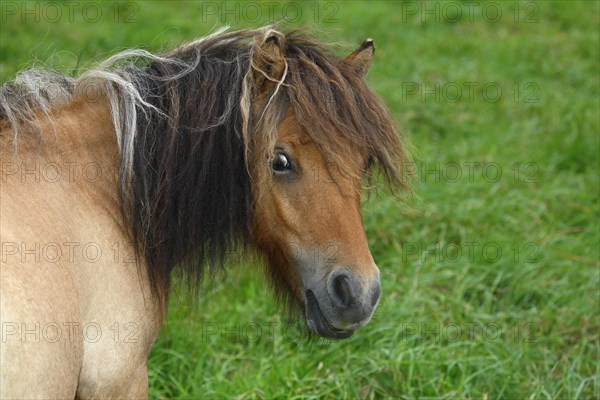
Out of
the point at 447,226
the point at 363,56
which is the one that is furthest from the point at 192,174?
the point at 447,226

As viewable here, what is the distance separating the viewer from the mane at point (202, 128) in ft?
9.82

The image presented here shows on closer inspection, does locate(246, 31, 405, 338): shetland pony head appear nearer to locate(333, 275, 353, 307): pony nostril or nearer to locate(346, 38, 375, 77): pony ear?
locate(333, 275, 353, 307): pony nostril

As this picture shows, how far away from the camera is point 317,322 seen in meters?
3.00

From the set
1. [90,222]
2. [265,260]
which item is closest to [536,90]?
[265,260]

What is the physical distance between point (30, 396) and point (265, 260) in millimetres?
1257

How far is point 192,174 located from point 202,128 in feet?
0.61

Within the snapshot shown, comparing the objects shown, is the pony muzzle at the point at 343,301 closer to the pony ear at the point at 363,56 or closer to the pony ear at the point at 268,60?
the pony ear at the point at 268,60

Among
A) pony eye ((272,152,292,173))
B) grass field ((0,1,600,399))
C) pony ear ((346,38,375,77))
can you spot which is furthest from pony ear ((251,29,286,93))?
grass field ((0,1,600,399))

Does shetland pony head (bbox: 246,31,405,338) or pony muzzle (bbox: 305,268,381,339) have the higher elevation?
shetland pony head (bbox: 246,31,405,338)

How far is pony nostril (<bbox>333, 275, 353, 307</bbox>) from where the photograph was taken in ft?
9.29

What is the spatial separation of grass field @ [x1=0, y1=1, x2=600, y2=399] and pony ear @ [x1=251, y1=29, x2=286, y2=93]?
72 centimetres

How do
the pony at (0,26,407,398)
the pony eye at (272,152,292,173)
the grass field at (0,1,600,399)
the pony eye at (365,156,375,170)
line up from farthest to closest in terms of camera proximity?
the grass field at (0,1,600,399), the pony eye at (365,156,375,170), the pony eye at (272,152,292,173), the pony at (0,26,407,398)

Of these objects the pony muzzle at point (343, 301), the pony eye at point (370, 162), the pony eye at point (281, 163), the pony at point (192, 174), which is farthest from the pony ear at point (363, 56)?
the pony muzzle at point (343, 301)

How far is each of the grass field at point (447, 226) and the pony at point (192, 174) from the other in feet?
1.43
